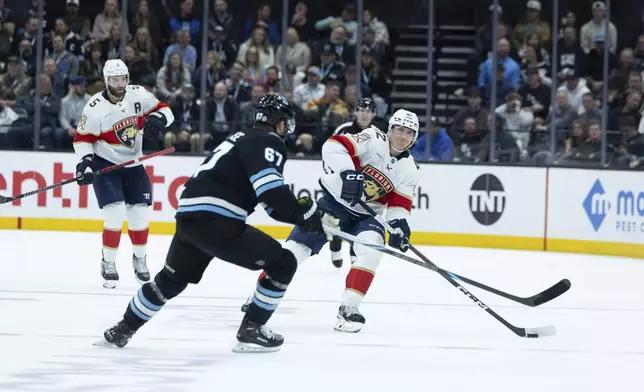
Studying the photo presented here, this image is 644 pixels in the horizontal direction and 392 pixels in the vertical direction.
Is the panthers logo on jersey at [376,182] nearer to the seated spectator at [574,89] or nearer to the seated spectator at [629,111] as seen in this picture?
the seated spectator at [629,111]

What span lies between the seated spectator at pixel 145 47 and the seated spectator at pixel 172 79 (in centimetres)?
27

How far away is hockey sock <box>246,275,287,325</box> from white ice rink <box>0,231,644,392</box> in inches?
6.9

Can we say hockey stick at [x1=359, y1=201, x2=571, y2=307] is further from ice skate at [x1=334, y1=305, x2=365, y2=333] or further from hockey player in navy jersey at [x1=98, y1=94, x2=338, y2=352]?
hockey player in navy jersey at [x1=98, y1=94, x2=338, y2=352]

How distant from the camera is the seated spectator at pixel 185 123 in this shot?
10.6 meters

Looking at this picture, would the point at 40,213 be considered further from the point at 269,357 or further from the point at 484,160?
the point at 269,357

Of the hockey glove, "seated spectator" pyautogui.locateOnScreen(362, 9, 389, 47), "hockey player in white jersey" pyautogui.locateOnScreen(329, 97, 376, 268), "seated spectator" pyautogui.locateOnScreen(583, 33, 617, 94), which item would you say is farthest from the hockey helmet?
"seated spectator" pyautogui.locateOnScreen(362, 9, 389, 47)

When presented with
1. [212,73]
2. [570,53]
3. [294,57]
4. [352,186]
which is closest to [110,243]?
[352,186]

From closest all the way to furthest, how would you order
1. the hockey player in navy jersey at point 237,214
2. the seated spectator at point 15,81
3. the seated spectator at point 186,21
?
the hockey player in navy jersey at point 237,214
the seated spectator at point 15,81
the seated spectator at point 186,21

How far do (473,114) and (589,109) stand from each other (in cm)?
104

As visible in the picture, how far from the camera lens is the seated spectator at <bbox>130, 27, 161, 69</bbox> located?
1113cm

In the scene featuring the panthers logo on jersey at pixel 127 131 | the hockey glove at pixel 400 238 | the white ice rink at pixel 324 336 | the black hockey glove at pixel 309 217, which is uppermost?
the panthers logo on jersey at pixel 127 131

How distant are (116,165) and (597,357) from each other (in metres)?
3.14

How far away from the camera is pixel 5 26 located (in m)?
11.3

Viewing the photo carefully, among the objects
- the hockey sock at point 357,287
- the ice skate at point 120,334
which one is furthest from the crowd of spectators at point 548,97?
the ice skate at point 120,334
